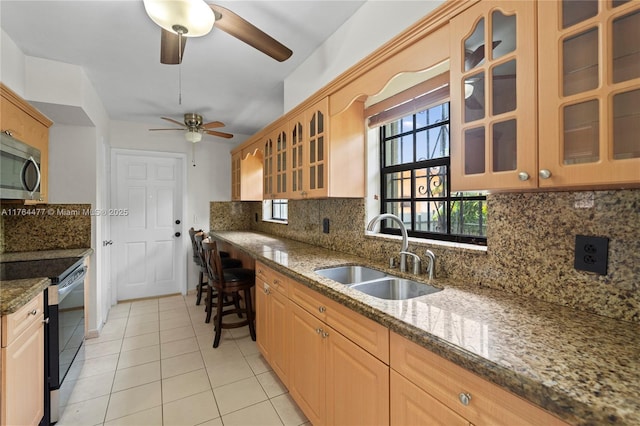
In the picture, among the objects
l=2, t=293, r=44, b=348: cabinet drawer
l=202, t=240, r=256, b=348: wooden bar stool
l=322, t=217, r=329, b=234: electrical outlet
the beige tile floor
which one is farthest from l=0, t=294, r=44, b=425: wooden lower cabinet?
l=322, t=217, r=329, b=234: electrical outlet

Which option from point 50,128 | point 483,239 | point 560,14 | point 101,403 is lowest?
point 101,403

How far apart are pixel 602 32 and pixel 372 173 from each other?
155 cm

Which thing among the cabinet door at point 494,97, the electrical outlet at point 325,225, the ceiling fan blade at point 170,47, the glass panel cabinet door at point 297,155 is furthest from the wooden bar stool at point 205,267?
the cabinet door at point 494,97

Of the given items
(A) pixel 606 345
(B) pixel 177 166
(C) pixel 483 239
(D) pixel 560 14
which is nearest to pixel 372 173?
(C) pixel 483 239

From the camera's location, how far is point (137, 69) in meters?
2.57

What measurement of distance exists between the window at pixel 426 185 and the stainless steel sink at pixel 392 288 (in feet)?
1.45

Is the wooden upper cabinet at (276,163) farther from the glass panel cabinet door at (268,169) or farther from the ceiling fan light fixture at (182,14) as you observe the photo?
the ceiling fan light fixture at (182,14)

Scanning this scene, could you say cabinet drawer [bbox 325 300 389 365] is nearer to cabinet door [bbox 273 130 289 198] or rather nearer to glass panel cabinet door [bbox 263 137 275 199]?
cabinet door [bbox 273 130 289 198]

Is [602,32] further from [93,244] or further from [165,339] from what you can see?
[93,244]

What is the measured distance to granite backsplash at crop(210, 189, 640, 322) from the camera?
968 mm

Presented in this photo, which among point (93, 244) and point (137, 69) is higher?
point (137, 69)

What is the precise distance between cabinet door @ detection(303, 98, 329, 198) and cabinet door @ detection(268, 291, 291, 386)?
84 centimetres

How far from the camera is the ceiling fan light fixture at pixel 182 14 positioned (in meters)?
1.17

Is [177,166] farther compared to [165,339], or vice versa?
[177,166]
